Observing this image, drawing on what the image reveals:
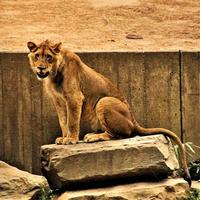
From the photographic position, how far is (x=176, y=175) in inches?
446

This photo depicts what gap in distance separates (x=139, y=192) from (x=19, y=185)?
1.65 metres

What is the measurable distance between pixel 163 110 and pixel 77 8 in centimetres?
546

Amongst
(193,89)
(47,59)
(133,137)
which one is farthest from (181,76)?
(47,59)

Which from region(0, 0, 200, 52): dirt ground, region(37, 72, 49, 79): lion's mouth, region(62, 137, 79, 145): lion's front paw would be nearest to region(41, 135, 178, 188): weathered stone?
region(62, 137, 79, 145): lion's front paw

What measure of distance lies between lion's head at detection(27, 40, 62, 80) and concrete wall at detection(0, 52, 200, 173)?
1.20m

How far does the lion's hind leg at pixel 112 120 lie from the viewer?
11.2 meters

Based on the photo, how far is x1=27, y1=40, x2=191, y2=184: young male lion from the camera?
11.0 m

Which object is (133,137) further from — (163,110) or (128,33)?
(128,33)


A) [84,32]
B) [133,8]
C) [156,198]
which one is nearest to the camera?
[156,198]

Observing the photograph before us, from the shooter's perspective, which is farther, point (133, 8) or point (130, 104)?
point (133, 8)

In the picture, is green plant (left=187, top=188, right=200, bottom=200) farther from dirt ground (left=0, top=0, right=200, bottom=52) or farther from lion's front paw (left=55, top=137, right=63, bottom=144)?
dirt ground (left=0, top=0, right=200, bottom=52)

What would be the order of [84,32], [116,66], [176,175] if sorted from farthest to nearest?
[84,32], [116,66], [176,175]

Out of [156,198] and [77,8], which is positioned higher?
[77,8]

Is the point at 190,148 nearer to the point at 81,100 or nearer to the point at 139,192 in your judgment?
the point at 139,192
